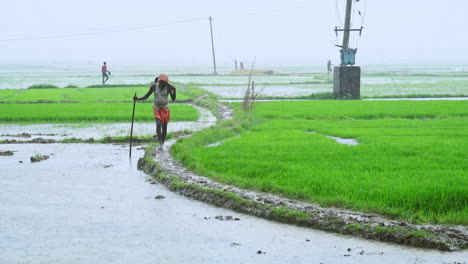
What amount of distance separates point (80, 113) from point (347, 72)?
12.3m

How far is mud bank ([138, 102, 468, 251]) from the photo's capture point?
234 inches

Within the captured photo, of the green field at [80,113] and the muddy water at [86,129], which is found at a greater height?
the green field at [80,113]

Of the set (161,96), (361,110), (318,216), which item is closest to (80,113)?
(361,110)

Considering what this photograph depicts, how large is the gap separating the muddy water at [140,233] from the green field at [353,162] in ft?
2.80

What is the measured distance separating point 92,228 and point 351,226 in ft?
8.31

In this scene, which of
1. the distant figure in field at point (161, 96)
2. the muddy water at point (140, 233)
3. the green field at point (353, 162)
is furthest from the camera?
the distant figure in field at point (161, 96)

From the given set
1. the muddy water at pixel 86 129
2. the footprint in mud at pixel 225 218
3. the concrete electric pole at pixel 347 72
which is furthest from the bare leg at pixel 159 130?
the concrete electric pole at pixel 347 72

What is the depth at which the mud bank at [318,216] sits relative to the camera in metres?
5.94

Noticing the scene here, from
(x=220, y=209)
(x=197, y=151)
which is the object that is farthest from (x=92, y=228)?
(x=197, y=151)

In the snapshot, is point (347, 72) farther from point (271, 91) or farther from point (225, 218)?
point (225, 218)

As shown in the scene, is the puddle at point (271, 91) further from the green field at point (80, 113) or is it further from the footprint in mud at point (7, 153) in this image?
the footprint in mud at point (7, 153)

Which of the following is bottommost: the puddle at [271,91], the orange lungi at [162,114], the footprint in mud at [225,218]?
the footprint in mud at [225,218]

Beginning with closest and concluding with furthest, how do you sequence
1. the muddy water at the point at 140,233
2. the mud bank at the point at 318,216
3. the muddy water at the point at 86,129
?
1. the muddy water at the point at 140,233
2. the mud bank at the point at 318,216
3. the muddy water at the point at 86,129

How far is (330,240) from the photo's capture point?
620 cm
